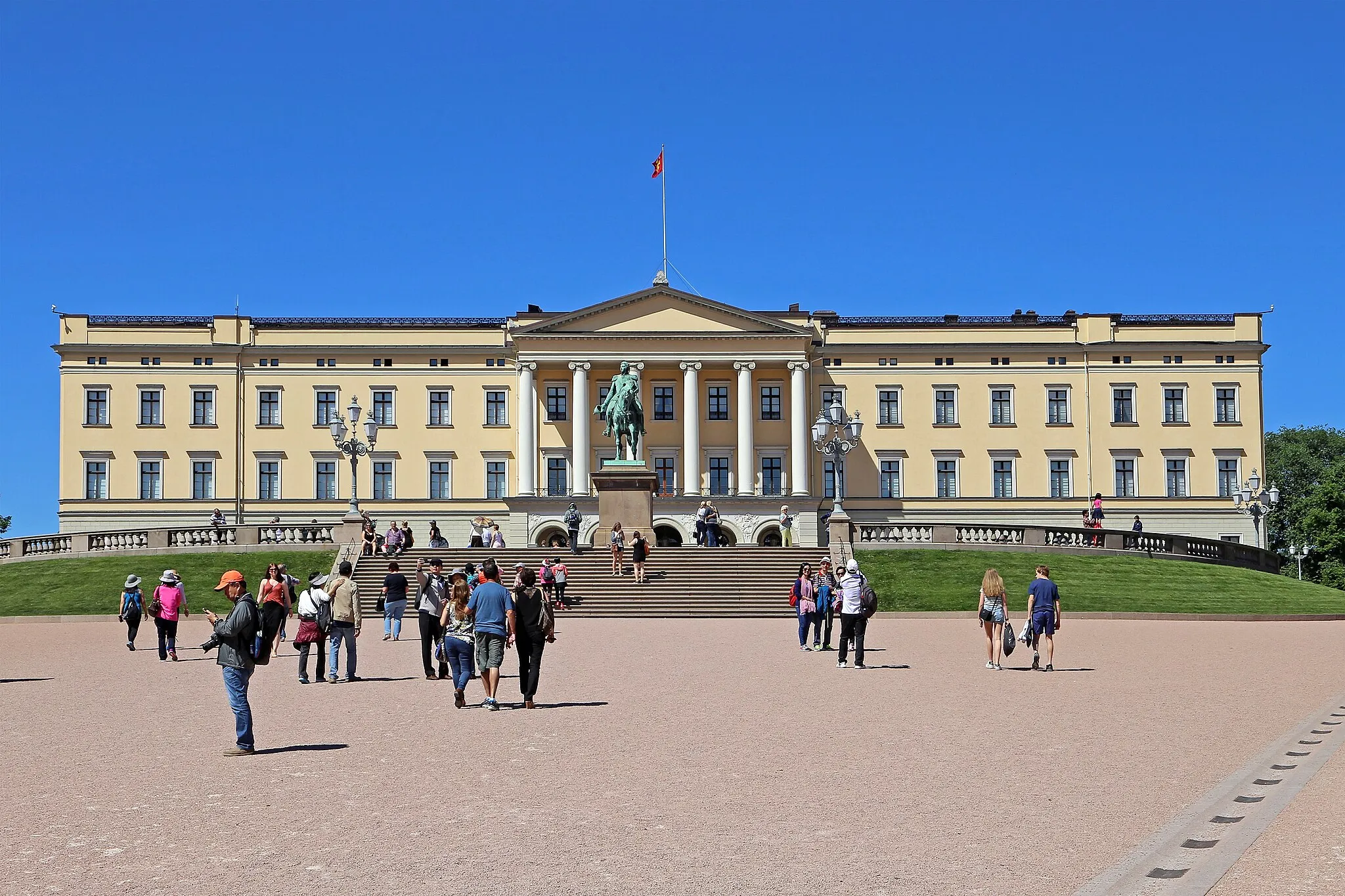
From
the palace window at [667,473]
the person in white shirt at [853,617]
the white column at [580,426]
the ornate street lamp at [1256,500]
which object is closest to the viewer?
the person in white shirt at [853,617]

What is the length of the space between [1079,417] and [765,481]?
18228 millimetres

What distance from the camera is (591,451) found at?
82.5m

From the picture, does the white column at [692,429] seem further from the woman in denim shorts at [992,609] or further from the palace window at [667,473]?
the woman in denim shorts at [992,609]

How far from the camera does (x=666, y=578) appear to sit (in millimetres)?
48875

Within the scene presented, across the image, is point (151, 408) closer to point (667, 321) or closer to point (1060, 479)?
point (667, 321)

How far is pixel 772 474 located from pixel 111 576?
41.0 m

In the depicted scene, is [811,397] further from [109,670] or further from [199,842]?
[199,842]

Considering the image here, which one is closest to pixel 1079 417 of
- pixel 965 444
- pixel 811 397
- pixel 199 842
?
pixel 965 444

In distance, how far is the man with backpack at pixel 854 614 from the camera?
2528 centimetres

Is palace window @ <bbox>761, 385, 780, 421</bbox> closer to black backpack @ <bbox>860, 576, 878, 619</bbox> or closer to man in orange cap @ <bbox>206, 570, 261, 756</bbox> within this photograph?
black backpack @ <bbox>860, 576, 878, 619</bbox>

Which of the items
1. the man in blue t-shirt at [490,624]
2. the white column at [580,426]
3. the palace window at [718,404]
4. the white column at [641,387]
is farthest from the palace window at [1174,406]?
the man in blue t-shirt at [490,624]

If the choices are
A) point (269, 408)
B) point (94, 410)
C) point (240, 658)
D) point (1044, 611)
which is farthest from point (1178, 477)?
point (240, 658)

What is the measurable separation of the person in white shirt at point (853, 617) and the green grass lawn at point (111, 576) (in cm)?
2284

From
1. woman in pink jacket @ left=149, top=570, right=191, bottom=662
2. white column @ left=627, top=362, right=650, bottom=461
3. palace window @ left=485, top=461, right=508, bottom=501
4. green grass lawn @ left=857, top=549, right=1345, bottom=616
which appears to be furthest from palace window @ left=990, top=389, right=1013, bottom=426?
woman in pink jacket @ left=149, top=570, right=191, bottom=662
